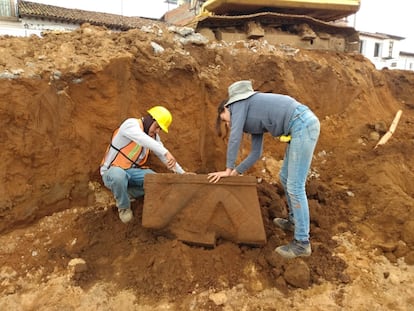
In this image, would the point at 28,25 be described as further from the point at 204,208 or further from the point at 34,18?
the point at 204,208

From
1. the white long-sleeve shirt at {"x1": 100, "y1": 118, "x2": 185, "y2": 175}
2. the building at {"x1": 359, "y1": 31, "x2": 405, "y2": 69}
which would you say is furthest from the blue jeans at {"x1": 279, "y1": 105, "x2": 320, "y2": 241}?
the building at {"x1": 359, "y1": 31, "x2": 405, "y2": 69}

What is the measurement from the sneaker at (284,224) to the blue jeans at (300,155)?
1.49 feet

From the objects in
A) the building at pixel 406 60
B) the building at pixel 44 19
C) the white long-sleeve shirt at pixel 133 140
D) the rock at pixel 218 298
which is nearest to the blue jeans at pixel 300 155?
the rock at pixel 218 298

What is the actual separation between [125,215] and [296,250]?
175cm

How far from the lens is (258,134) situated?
133 inches

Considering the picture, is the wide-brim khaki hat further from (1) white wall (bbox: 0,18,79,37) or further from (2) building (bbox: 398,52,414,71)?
(2) building (bbox: 398,52,414,71)

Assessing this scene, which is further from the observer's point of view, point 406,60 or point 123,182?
point 406,60

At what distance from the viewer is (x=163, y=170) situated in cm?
446

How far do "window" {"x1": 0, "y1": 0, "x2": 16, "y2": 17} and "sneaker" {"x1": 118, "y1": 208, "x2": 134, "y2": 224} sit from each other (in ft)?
57.0

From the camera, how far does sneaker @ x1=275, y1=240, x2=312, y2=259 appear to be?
10.5 ft

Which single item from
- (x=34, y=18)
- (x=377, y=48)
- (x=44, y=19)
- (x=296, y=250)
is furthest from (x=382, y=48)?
(x=296, y=250)

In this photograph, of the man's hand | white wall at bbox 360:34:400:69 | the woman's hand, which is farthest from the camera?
white wall at bbox 360:34:400:69

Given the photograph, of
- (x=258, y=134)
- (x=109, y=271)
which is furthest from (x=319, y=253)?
(x=109, y=271)

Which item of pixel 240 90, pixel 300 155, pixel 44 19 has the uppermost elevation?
pixel 44 19
